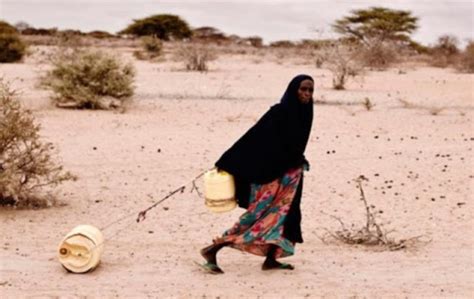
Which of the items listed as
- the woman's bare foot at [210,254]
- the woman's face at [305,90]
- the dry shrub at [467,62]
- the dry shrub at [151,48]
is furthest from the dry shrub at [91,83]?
the dry shrub at [151,48]

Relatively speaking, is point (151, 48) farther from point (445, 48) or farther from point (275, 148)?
point (275, 148)

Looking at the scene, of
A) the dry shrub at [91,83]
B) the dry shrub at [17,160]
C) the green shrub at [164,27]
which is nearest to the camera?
the dry shrub at [17,160]

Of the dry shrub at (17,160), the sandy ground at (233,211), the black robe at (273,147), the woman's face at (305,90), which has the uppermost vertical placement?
the woman's face at (305,90)

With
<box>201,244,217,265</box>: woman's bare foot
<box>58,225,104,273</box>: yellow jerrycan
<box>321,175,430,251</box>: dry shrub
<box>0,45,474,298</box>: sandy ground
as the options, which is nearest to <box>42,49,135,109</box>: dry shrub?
<box>0,45,474,298</box>: sandy ground

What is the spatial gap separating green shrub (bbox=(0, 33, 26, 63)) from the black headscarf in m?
25.9

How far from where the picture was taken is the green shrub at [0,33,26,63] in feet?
104

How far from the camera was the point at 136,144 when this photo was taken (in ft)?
44.4

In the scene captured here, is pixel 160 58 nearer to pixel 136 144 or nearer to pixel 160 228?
pixel 136 144

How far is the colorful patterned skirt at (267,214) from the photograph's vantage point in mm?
7184

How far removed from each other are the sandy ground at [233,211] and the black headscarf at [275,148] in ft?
2.66

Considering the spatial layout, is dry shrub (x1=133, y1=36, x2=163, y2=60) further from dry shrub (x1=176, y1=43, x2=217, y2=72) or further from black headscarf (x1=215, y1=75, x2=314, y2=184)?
black headscarf (x1=215, y1=75, x2=314, y2=184)

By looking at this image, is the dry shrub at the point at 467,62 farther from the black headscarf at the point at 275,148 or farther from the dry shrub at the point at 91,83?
the black headscarf at the point at 275,148

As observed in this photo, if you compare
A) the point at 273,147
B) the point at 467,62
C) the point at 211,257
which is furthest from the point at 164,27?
the point at 273,147

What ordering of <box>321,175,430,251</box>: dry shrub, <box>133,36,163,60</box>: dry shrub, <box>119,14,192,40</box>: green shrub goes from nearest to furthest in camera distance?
<box>321,175,430,251</box>: dry shrub < <box>133,36,163,60</box>: dry shrub < <box>119,14,192,40</box>: green shrub
